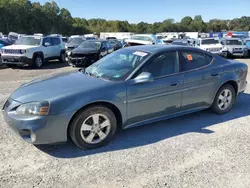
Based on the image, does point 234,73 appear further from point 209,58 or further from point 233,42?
point 233,42

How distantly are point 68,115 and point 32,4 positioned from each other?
88263 mm

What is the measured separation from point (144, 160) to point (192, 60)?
221 centimetres

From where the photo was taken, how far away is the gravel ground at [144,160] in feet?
10.1

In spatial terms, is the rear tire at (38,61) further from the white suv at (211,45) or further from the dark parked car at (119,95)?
the white suv at (211,45)

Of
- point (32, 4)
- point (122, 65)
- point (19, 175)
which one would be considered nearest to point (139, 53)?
point (122, 65)

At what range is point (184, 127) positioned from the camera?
4.68 meters

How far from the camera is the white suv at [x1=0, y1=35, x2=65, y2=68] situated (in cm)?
1298

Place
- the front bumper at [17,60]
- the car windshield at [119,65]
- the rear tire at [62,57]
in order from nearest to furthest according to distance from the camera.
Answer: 1. the car windshield at [119,65]
2. the front bumper at [17,60]
3. the rear tire at [62,57]

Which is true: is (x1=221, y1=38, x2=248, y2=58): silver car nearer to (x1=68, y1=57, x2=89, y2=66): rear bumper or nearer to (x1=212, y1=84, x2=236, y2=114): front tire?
(x1=68, y1=57, x2=89, y2=66): rear bumper

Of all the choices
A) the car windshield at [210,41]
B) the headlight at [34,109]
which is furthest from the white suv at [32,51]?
the car windshield at [210,41]

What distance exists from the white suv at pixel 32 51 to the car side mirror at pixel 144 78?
34.0 feet

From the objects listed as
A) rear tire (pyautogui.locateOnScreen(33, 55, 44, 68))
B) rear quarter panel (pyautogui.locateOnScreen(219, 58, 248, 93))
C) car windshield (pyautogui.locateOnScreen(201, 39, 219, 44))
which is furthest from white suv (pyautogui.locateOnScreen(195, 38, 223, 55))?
rear quarter panel (pyautogui.locateOnScreen(219, 58, 248, 93))

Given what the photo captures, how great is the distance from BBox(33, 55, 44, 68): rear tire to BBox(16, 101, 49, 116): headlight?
10.6 meters

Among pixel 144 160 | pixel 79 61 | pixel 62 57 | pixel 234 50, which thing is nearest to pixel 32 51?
pixel 79 61
